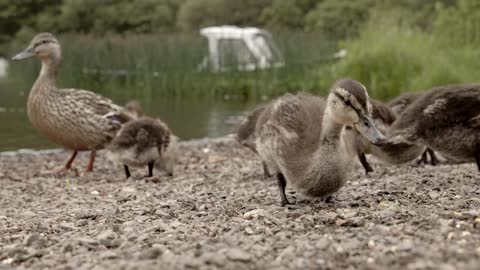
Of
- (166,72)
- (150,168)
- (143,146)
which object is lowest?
(166,72)

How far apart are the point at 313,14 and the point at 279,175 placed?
2276 centimetres

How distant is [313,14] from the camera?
89.3ft

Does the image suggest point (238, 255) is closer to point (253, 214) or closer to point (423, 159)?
point (253, 214)

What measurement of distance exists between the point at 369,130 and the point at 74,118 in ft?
15.7

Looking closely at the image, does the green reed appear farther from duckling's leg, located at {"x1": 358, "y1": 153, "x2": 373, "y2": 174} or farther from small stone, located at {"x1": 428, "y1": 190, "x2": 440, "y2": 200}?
small stone, located at {"x1": 428, "y1": 190, "x2": 440, "y2": 200}

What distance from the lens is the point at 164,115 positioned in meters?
13.5

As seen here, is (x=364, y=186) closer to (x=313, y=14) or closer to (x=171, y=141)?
(x=171, y=141)

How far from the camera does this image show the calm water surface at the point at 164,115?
1120cm

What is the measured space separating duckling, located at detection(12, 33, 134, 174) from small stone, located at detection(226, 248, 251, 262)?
208 inches

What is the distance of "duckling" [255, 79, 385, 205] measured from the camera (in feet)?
13.9

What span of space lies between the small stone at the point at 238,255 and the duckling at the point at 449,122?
3.06m

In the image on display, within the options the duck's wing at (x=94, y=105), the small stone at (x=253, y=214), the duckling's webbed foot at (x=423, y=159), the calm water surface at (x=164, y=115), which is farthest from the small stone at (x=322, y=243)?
the calm water surface at (x=164, y=115)

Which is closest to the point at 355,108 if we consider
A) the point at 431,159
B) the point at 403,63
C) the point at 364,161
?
the point at 364,161

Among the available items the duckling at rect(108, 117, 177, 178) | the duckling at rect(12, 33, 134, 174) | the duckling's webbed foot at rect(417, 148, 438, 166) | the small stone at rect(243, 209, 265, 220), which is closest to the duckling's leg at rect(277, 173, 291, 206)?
the small stone at rect(243, 209, 265, 220)
